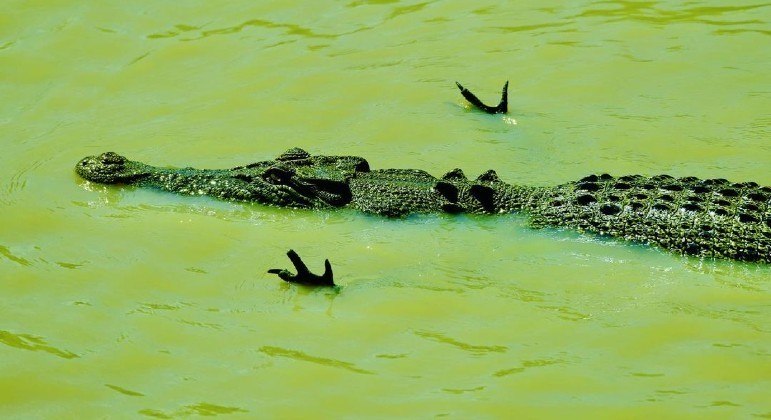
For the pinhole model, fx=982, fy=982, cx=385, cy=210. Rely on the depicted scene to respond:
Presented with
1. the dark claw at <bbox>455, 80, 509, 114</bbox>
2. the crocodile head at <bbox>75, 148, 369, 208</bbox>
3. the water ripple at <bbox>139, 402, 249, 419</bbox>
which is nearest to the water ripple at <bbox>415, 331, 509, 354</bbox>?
the water ripple at <bbox>139, 402, 249, 419</bbox>

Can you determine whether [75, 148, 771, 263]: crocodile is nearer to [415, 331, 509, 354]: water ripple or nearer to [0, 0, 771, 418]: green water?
[0, 0, 771, 418]: green water

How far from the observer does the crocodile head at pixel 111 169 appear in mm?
7867

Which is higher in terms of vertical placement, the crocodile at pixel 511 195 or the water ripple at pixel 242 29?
the water ripple at pixel 242 29

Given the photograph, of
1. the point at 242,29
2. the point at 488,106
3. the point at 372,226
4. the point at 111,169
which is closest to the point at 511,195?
the point at 372,226

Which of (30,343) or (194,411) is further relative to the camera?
(30,343)

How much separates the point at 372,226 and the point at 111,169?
2.23 meters

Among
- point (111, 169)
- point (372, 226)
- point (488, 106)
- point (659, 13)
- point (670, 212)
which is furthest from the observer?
point (659, 13)

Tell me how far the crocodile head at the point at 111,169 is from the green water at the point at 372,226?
95mm

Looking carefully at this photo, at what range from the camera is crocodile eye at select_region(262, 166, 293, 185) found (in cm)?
768

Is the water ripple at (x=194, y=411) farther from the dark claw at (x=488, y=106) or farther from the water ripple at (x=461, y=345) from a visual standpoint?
the dark claw at (x=488, y=106)

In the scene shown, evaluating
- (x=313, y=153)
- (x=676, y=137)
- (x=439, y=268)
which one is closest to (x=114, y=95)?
(x=313, y=153)

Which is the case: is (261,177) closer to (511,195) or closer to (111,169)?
(111,169)

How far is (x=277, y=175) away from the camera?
7711 mm

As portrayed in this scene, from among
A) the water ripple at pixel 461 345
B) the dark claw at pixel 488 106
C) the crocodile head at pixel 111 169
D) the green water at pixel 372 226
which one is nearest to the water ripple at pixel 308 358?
the green water at pixel 372 226
